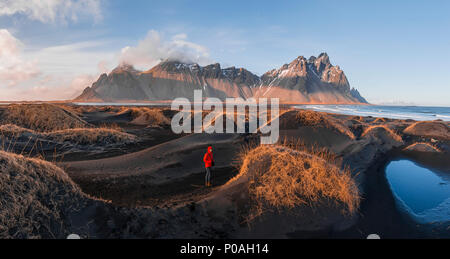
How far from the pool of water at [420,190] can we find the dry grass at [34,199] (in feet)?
32.6

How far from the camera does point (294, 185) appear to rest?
21.1 feet

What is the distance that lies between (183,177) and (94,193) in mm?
3736

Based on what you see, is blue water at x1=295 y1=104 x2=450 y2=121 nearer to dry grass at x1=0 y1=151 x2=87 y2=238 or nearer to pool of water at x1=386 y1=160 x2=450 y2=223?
pool of water at x1=386 y1=160 x2=450 y2=223

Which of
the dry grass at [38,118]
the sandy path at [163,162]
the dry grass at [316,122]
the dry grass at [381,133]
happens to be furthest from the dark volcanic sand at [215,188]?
the dry grass at [38,118]

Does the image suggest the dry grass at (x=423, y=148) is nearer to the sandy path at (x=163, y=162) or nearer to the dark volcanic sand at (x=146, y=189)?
the sandy path at (x=163, y=162)

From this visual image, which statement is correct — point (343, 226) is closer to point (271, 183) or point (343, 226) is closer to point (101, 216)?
point (271, 183)

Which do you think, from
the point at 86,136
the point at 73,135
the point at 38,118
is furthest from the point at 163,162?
the point at 38,118

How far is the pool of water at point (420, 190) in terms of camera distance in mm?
7085

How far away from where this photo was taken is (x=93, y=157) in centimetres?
1249

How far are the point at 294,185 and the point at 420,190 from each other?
719 cm

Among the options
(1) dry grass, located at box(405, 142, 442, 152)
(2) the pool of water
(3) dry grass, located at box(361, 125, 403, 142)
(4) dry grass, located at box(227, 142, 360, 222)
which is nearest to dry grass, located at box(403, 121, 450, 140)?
(3) dry grass, located at box(361, 125, 403, 142)
